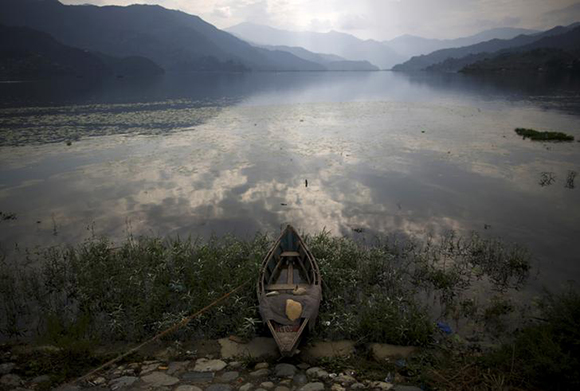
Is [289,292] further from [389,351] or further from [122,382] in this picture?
[122,382]

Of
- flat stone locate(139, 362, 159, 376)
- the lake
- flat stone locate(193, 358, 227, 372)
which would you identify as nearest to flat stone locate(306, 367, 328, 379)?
flat stone locate(193, 358, 227, 372)

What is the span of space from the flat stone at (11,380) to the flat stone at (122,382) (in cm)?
188

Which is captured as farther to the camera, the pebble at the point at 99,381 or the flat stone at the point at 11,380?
the pebble at the point at 99,381

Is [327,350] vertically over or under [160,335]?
under

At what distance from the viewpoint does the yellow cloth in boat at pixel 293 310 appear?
29.2 ft

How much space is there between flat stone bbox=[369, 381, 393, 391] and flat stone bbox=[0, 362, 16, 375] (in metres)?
7.91

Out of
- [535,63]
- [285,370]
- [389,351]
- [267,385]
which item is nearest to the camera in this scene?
[267,385]

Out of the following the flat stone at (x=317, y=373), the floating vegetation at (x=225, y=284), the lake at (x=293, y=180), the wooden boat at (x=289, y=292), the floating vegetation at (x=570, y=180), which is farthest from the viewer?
the floating vegetation at (x=570, y=180)

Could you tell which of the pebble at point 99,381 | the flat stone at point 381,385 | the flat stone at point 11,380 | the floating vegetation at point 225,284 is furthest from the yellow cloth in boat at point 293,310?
the flat stone at point 11,380

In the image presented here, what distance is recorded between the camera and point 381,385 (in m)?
7.09

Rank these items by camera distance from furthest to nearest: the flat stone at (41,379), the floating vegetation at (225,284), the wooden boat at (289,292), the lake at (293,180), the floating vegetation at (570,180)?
the floating vegetation at (570,180) → the lake at (293,180) → the floating vegetation at (225,284) → the wooden boat at (289,292) → the flat stone at (41,379)

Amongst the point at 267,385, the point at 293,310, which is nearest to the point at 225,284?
the point at 293,310

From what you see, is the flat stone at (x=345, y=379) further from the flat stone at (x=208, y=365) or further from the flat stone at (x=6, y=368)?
the flat stone at (x=6, y=368)

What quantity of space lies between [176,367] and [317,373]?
3.27 meters
